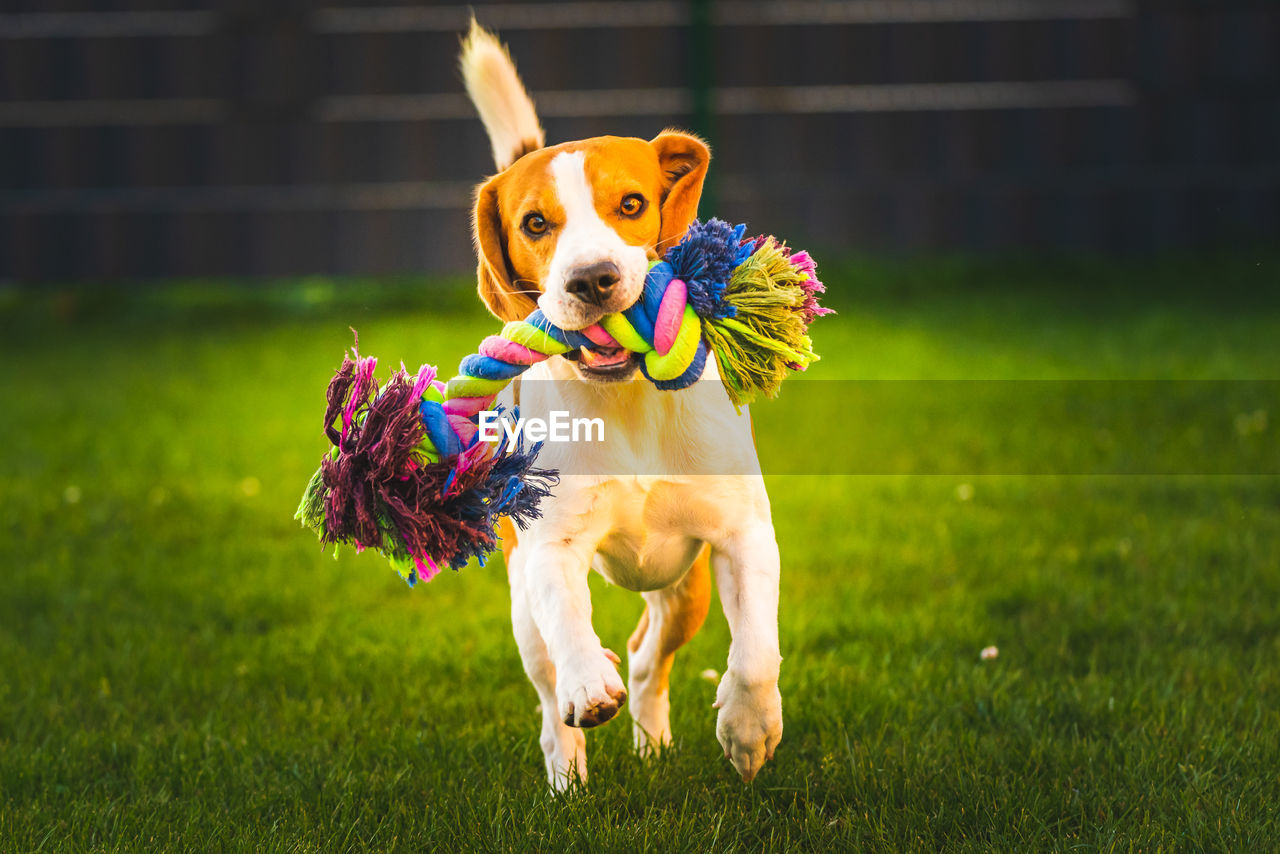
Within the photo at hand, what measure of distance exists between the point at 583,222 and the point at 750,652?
76 cm

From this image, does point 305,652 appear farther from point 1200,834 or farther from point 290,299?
point 290,299

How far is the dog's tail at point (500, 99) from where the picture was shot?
2604 millimetres

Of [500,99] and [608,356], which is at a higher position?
[500,99]

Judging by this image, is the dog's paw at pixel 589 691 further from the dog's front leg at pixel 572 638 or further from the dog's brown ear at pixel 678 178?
the dog's brown ear at pixel 678 178

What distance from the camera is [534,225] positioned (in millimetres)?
2295

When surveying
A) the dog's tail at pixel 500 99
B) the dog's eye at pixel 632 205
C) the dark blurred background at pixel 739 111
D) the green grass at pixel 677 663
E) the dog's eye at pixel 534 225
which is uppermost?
the dark blurred background at pixel 739 111

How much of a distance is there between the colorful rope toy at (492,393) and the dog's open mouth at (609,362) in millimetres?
22

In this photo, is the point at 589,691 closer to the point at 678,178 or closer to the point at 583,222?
the point at 583,222

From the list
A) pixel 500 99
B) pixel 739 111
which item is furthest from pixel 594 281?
pixel 739 111

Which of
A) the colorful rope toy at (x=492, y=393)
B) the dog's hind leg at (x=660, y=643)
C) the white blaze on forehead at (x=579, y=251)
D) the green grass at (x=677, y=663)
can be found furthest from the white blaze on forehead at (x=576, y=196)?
the green grass at (x=677, y=663)

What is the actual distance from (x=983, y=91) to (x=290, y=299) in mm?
5066

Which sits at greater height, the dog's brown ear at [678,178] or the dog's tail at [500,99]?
the dog's tail at [500,99]

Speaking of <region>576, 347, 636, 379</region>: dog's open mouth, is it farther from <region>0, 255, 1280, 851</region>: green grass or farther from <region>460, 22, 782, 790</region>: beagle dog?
<region>0, 255, 1280, 851</region>: green grass

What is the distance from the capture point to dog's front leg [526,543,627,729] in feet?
6.64
